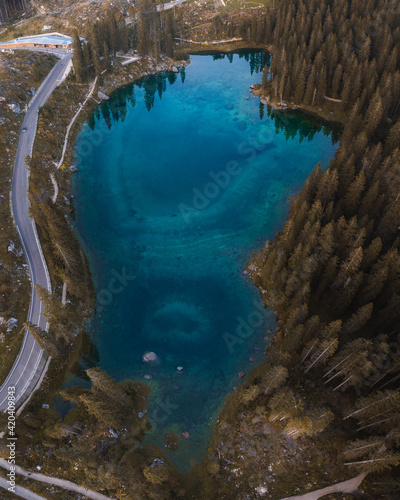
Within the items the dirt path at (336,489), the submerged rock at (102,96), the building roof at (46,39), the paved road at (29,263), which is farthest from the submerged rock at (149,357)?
the building roof at (46,39)

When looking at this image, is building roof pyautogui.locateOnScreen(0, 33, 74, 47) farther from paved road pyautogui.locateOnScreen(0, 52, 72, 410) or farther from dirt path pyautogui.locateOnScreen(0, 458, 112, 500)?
dirt path pyautogui.locateOnScreen(0, 458, 112, 500)

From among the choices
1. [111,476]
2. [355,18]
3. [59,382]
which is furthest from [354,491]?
[355,18]

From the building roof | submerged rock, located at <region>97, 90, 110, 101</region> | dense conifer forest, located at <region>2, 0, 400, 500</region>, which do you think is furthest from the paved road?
the building roof

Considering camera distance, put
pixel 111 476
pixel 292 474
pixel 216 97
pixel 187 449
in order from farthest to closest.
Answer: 1. pixel 216 97
2. pixel 187 449
3. pixel 292 474
4. pixel 111 476

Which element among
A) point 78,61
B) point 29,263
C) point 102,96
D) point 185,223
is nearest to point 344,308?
point 185,223

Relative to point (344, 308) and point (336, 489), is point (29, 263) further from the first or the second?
point (336, 489)

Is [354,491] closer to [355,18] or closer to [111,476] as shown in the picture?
[111,476]
